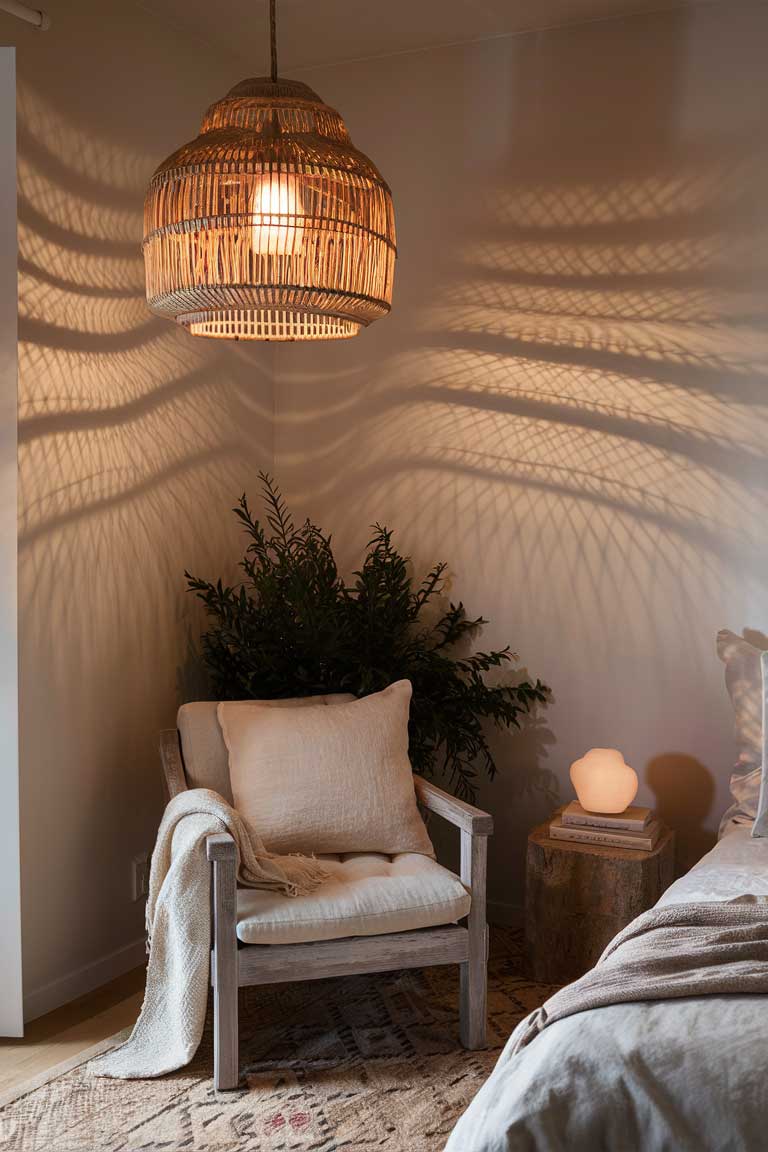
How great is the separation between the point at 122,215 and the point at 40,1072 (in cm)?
235

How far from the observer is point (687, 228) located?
11.2 feet

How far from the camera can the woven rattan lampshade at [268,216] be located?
198 centimetres

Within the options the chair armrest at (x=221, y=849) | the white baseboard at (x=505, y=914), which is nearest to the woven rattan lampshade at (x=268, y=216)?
the chair armrest at (x=221, y=849)

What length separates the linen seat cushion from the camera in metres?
2.63

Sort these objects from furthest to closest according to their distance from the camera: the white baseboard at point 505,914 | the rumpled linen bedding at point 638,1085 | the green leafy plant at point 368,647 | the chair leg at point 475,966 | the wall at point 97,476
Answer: the white baseboard at point 505,914, the green leafy plant at point 368,647, the wall at point 97,476, the chair leg at point 475,966, the rumpled linen bedding at point 638,1085

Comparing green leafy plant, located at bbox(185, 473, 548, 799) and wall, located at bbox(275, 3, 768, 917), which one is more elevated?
wall, located at bbox(275, 3, 768, 917)

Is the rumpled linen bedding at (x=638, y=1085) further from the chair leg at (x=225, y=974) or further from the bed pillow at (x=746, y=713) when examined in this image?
the bed pillow at (x=746, y=713)

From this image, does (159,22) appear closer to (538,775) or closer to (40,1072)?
(538,775)

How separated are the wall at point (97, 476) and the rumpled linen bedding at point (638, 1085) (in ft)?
5.61

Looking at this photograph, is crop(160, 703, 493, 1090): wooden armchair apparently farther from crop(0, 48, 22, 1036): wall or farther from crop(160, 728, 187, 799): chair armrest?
crop(0, 48, 22, 1036): wall

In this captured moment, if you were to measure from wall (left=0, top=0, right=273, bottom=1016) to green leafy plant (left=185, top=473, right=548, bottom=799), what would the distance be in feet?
0.75

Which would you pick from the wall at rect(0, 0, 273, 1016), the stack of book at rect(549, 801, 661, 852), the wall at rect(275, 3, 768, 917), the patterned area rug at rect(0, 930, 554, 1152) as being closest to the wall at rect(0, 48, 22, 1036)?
the wall at rect(0, 0, 273, 1016)

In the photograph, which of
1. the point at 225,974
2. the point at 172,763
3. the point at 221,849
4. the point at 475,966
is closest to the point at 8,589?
the point at 172,763

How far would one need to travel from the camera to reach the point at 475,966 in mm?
2830
